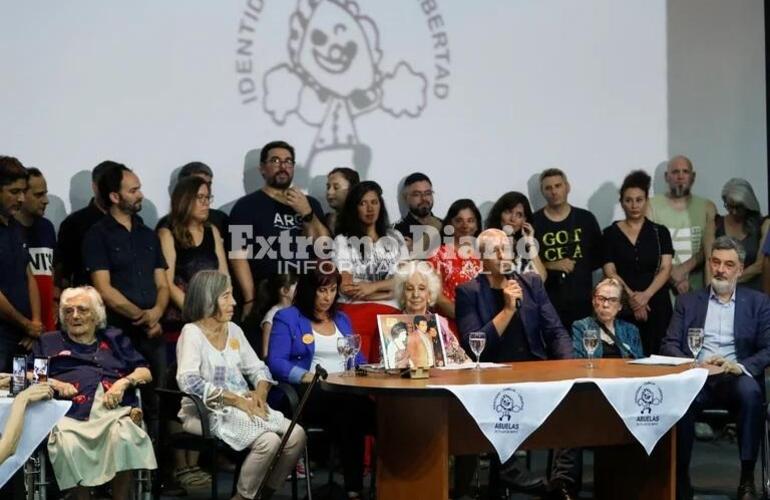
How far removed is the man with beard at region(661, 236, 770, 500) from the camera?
5746 millimetres

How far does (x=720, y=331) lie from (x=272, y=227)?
239cm

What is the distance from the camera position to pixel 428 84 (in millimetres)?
7836

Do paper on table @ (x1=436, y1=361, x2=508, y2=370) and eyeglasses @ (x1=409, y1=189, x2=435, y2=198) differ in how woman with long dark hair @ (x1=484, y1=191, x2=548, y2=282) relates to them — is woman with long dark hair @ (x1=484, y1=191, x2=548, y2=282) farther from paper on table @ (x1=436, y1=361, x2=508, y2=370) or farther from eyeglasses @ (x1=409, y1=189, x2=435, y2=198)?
paper on table @ (x1=436, y1=361, x2=508, y2=370)

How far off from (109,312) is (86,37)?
169cm

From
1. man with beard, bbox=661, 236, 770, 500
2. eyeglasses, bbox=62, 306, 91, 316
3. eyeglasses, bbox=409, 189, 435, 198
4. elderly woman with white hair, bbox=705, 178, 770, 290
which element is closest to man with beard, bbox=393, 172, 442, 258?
eyeglasses, bbox=409, 189, 435, 198

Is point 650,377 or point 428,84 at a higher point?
point 428,84

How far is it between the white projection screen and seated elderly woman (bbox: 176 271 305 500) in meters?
1.71

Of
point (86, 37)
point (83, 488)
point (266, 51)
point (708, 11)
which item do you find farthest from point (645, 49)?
point (83, 488)

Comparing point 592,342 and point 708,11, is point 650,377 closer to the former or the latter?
point 592,342

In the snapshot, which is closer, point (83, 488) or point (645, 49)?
point (83, 488)

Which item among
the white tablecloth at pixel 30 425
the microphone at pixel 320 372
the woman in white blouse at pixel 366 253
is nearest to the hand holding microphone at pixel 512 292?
the woman in white blouse at pixel 366 253

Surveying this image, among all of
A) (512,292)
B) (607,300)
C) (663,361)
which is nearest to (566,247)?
(607,300)

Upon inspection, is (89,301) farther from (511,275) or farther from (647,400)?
(647,400)

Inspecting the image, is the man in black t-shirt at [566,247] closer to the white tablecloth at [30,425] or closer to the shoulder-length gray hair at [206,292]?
the shoulder-length gray hair at [206,292]
